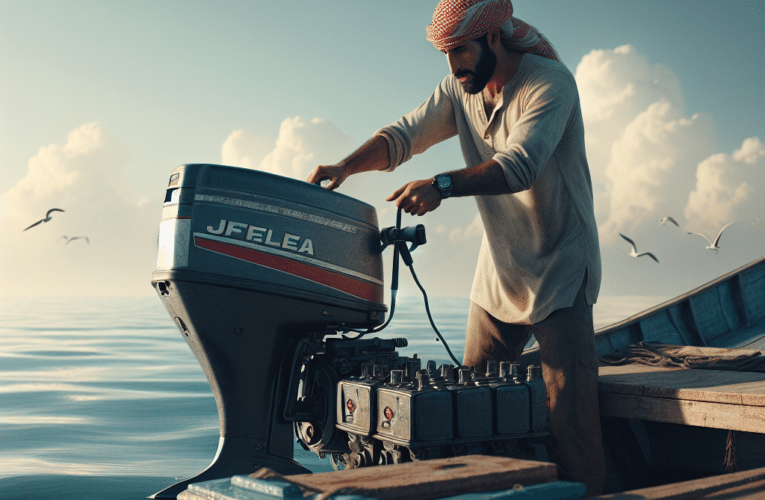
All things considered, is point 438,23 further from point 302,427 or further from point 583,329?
point 302,427

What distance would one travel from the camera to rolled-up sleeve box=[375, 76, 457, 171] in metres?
2.99

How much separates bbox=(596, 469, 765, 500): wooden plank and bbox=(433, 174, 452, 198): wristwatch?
3.52ft

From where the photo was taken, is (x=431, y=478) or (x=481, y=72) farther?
(x=481, y=72)

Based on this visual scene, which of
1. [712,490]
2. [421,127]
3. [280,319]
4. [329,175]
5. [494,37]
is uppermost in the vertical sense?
[494,37]

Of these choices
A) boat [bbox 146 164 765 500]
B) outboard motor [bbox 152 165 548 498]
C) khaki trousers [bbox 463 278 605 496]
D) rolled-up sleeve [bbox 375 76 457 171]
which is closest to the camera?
boat [bbox 146 164 765 500]

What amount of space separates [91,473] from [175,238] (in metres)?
4.22

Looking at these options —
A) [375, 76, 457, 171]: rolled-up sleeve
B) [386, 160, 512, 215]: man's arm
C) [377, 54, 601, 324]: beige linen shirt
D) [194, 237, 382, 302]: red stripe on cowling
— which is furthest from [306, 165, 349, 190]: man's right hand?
[386, 160, 512, 215]: man's arm

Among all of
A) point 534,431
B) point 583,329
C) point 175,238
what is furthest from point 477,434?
point 175,238

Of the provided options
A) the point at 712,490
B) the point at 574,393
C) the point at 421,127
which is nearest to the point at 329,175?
the point at 421,127

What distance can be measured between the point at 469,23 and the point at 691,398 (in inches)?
64.0

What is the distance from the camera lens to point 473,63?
2.58 m

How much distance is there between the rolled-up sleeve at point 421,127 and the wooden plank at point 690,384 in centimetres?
128

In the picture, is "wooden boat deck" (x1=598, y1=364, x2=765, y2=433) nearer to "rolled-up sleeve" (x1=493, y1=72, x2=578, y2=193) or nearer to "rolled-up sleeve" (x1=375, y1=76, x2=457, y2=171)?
"rolled-up sleeve" (x1=493, y1=72, x2=578, y2=193)

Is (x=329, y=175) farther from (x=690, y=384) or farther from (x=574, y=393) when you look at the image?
(x=690, y=384)
